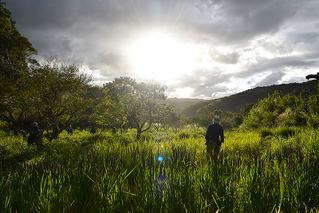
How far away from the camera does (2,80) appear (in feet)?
38.4

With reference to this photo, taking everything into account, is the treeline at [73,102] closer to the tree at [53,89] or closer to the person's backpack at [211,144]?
the tree at [53,89]

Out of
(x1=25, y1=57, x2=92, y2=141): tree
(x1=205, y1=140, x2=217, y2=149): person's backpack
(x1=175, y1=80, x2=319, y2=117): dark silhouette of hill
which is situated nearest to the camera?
(x1=205, y1=140, x2=217, y2=149): person's backpack

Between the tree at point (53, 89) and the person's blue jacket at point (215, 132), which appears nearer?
the person's blue jacket at point (215, 132)

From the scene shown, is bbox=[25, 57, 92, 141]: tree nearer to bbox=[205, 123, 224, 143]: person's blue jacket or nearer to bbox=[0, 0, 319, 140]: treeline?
bbox=[0, 0, 319, 140]: treeline

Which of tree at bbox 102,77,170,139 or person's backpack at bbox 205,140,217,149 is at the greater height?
tree at bbox 102,77,170,139

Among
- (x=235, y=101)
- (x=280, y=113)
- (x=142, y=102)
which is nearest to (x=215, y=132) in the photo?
(x=142, y=102)

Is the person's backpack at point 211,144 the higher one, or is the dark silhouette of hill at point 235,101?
the dark silhouette of hill at point 235,101

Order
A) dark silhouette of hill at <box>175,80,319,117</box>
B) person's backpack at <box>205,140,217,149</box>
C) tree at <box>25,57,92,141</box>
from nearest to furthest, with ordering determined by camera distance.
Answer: person's backpack at <box>205,140,217,149</box> < tree at <box>25,57,92,141</box> < dark silhouette of hill at <box>175,80,319,117</box>

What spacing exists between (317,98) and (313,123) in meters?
2.52

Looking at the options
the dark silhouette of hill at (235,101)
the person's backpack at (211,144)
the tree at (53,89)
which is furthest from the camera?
the dark silhouette of hill at (235,101)

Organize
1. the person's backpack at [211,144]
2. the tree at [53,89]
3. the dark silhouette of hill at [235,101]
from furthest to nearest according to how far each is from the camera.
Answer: the dark silhouette of hill at [235,101] → the tree at [53,89] → the person's backpack at [211,144]

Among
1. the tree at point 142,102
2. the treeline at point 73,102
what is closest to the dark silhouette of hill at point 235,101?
the treeline at point 73,102

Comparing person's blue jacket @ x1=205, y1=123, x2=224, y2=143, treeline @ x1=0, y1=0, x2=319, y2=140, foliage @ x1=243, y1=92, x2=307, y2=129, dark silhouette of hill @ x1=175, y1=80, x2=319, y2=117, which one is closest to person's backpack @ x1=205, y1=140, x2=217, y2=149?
person's blue jacket @ x1=205, y1=123, x2=224, y2=143

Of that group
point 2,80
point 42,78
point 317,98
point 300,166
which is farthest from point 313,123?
point 2,80
